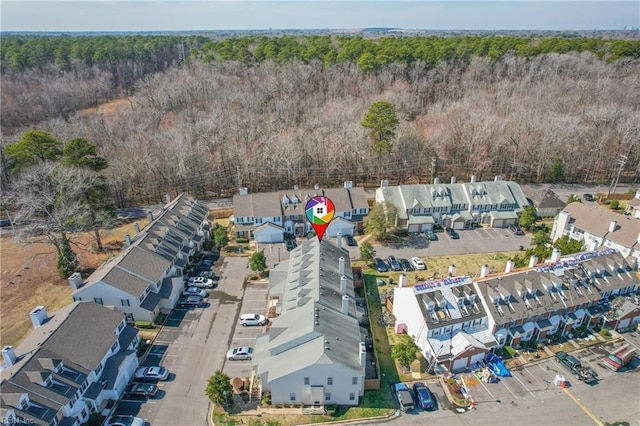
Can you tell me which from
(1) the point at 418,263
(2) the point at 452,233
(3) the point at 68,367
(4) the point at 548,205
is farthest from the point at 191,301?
(4) the point at 548,205

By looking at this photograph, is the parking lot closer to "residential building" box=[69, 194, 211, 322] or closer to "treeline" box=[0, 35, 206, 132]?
"residential building" box=[69, 194, 211, 322]

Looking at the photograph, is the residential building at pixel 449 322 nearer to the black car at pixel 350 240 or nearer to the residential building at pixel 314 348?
the residential building at pixel 314 348

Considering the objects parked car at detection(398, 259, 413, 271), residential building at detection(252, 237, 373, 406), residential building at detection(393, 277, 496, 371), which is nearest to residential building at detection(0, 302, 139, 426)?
residential building at detection(252, 237, 373, 406)

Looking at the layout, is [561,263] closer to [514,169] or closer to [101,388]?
[514,169]

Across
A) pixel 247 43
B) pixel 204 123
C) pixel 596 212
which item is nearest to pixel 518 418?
pixel 596 212

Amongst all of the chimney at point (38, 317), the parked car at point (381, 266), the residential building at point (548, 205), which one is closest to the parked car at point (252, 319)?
the parked car at point (381, 266)

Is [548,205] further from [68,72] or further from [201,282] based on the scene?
[68,72]
